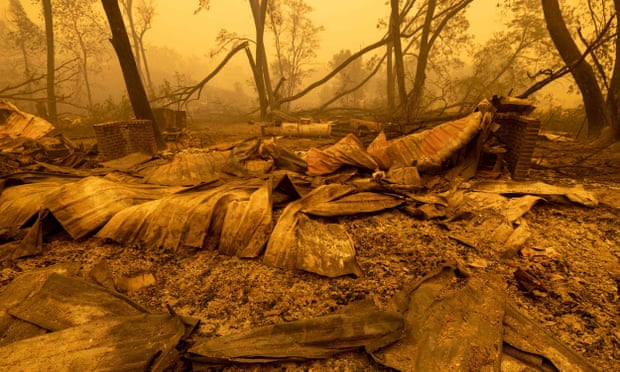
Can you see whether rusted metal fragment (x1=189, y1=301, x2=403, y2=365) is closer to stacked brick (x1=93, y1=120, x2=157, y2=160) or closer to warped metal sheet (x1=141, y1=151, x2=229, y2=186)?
warped metal sheet (x1=141, y1=151, x2=229, y2=186)

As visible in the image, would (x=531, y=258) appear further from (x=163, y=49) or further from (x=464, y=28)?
(x=163, y=49)

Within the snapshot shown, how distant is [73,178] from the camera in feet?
10.1

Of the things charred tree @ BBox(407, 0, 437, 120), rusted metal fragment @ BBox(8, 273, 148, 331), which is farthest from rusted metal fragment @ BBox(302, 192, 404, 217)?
charred tree @ BBox(407, 0, 437, 120)

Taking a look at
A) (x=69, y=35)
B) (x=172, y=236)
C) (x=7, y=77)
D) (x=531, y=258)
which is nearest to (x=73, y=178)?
(x=172, y=236)

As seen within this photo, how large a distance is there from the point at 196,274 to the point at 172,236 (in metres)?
0.45

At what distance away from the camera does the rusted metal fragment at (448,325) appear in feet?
3.85

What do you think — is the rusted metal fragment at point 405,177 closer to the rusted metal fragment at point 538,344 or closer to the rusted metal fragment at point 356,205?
the rusted metal fragment at point 356,205

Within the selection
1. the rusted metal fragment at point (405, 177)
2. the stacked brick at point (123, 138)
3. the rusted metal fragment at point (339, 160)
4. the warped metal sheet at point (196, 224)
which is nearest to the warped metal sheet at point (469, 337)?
the warped metal sheet at point (196, 224)

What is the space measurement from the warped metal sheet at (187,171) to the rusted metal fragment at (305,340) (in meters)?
2.03

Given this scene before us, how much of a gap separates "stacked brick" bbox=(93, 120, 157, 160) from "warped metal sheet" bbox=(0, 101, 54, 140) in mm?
1729

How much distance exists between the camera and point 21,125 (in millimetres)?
5129

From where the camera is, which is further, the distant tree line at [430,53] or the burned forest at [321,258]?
the distant tree line at [430,53]

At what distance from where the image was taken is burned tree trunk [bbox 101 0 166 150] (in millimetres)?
5336

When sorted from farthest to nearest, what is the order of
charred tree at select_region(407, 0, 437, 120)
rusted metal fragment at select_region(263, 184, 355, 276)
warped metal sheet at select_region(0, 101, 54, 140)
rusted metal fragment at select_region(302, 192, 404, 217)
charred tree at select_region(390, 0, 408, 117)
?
charred tree at select_region(390, 0, 408, 117)
charred tree at select_region(407, 0, 437, 120)
warped metal sheet at select_region(0, 101, 54, 140)
rusted metal fragment at select_region(302, 192, 404, 217)
rusted metal fragment at select_region(263, 184, 355, 276)
